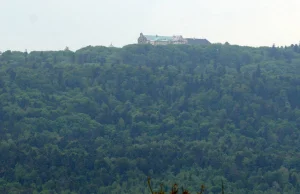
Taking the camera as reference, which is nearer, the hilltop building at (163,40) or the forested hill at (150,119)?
the forested hill at (150,119)

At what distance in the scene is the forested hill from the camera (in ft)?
289

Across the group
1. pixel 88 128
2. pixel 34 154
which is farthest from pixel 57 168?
A: pixel 88 128

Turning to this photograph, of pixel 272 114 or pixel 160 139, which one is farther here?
pixel 272 114

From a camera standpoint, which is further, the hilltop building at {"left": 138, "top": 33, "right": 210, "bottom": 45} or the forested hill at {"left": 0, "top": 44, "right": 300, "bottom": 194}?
the hilltop building at {"left": 138, "top": 33, "right": 210, "bottom": 45}

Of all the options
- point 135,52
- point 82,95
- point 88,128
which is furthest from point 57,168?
point 135,52

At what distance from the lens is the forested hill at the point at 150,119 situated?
8806cm

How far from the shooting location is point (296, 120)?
367ft

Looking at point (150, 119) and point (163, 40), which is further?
point (163, 40)

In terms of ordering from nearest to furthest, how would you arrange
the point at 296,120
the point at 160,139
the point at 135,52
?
the point at 160,139
the point at 296,120
the point at 135,52

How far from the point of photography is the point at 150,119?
11169 centimetres

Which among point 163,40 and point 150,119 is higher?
point 163,40

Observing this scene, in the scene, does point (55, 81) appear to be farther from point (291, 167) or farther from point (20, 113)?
point (291, 167)

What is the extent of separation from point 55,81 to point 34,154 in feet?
94.5

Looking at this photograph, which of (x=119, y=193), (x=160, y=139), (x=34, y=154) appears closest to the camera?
(x=119, y=193)
